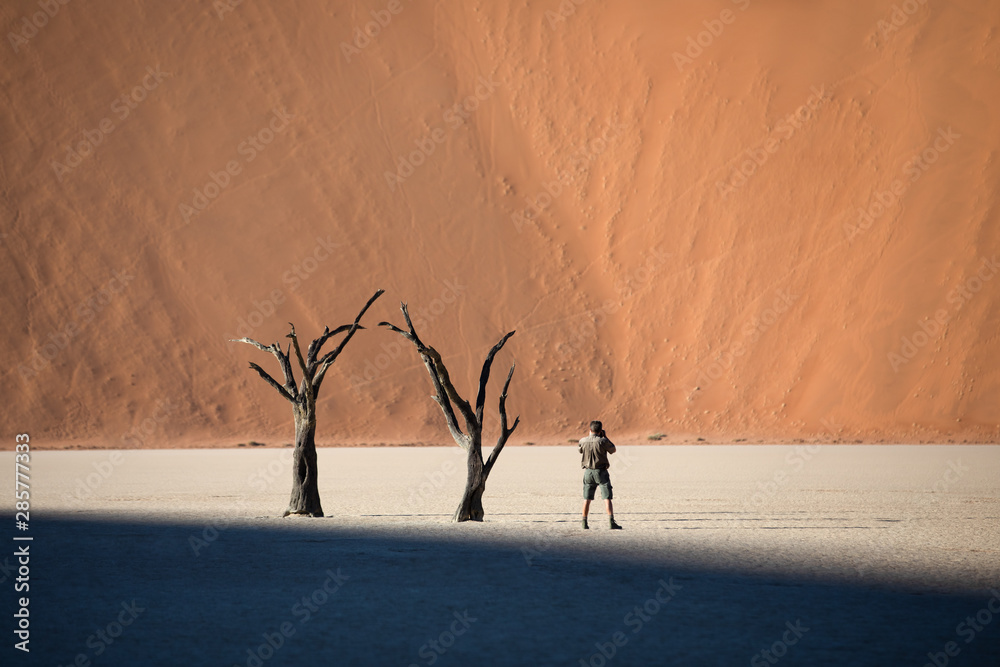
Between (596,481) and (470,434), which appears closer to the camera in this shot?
(596,481)

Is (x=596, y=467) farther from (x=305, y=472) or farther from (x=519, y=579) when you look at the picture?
(x=305, y=472)

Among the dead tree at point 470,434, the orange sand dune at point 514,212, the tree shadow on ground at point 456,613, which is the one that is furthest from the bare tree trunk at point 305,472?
the orange sand dune at point 514,212

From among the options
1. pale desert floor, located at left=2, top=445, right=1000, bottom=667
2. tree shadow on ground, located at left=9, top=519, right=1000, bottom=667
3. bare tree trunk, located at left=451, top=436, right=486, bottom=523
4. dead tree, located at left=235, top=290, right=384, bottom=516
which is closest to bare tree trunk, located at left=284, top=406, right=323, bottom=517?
dead tree, located at left=235, top=290, right=384, bottom=516

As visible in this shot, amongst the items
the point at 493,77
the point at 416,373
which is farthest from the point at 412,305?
the point at 493,77

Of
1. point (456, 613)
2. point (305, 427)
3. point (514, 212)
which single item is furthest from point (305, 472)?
point (514, 212)

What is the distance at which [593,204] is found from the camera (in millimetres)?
57281

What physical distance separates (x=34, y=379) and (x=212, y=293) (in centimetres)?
1007

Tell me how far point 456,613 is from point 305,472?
28.8ft

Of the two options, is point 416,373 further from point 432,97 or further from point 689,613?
point 689,613

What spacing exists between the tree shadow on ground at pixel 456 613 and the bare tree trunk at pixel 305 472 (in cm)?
436

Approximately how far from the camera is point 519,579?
32.3ft

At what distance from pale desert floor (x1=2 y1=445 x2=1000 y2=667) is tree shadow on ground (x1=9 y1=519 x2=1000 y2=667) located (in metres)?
0.03

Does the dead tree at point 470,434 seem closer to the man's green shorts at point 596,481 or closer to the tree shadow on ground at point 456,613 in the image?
the man's green shorts at point 596,481

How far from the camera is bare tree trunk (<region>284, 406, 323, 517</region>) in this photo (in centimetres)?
1620
